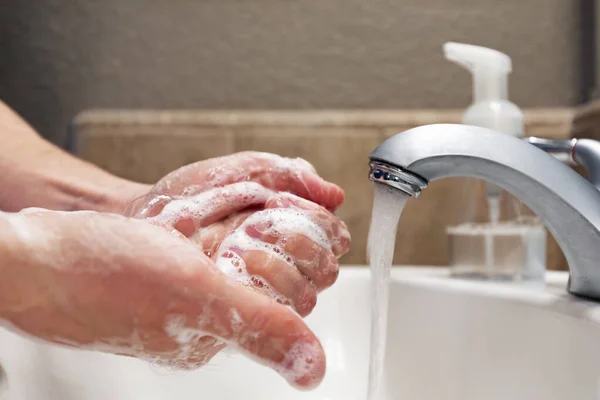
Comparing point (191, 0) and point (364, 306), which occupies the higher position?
point (191, 0)

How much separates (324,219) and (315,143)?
38 cm

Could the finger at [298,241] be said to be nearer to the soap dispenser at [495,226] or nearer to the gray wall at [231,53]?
the soap dispenser at [495,226]

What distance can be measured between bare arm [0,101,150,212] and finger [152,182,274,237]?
7cm

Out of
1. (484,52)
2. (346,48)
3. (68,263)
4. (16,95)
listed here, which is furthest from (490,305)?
(16,95)

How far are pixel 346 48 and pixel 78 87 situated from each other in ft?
1.27

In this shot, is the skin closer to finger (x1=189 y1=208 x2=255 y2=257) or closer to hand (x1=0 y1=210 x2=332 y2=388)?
hand (x1=0 y1=210 x2=332 y2=388)

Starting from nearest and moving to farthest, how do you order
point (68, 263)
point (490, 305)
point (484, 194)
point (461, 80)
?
1. point (68, 263)
2. point (490, 305)
3. point (484, 194)
4. point (461, 80)

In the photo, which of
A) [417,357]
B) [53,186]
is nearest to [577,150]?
[417,357]

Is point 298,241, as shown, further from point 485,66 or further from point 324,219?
point 485,66

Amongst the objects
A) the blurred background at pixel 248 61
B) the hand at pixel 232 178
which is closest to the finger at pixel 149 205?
the hand at pixel 232 178

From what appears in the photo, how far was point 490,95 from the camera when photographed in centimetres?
60

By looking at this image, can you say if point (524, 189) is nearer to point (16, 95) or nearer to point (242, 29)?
point (242, 29)

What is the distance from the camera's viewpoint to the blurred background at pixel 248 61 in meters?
0.83

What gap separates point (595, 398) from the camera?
0.38 metres
